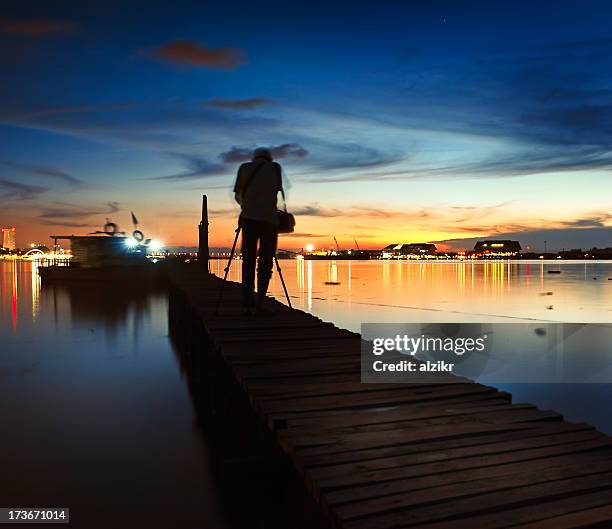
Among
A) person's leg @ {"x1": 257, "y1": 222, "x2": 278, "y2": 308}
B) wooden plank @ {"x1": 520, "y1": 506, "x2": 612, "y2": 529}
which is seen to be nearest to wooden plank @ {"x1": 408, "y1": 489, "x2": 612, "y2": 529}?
wooden plank @ {"x1": 520, "y1": 506, "x2": 612, "y2": 529}

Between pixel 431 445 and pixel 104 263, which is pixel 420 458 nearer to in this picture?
pixel 431 445

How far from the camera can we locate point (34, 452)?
817 centimetres

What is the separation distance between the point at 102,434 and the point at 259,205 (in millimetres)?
5013

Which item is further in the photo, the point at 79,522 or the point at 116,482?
the point at 116,482

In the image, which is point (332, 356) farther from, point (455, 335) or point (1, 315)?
point (1, 315)

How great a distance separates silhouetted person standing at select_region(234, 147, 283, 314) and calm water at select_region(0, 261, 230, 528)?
3.37 metres

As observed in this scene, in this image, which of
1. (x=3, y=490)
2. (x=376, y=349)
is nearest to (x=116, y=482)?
(x=3, y=490)

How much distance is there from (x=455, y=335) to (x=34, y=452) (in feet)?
62.6

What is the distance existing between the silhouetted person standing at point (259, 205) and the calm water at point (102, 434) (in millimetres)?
3372

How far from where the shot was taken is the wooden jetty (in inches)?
109

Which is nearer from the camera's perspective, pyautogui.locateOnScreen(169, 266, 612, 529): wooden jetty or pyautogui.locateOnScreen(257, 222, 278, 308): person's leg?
pyautogui.locateOnScreen(169, 266, 612, 529): wooden jetty

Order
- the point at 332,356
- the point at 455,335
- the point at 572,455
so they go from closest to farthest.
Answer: the point at 572,455 < the point at 332,356 < the point at 455,335

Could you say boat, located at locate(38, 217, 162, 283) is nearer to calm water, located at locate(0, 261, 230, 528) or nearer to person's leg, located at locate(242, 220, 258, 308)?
calm water, located at locate(0, 261, 230, 528)

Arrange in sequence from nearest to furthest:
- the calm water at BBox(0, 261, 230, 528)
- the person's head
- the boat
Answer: the calm water at BBox(0, 261, 230, 528), the person's head, the boat
